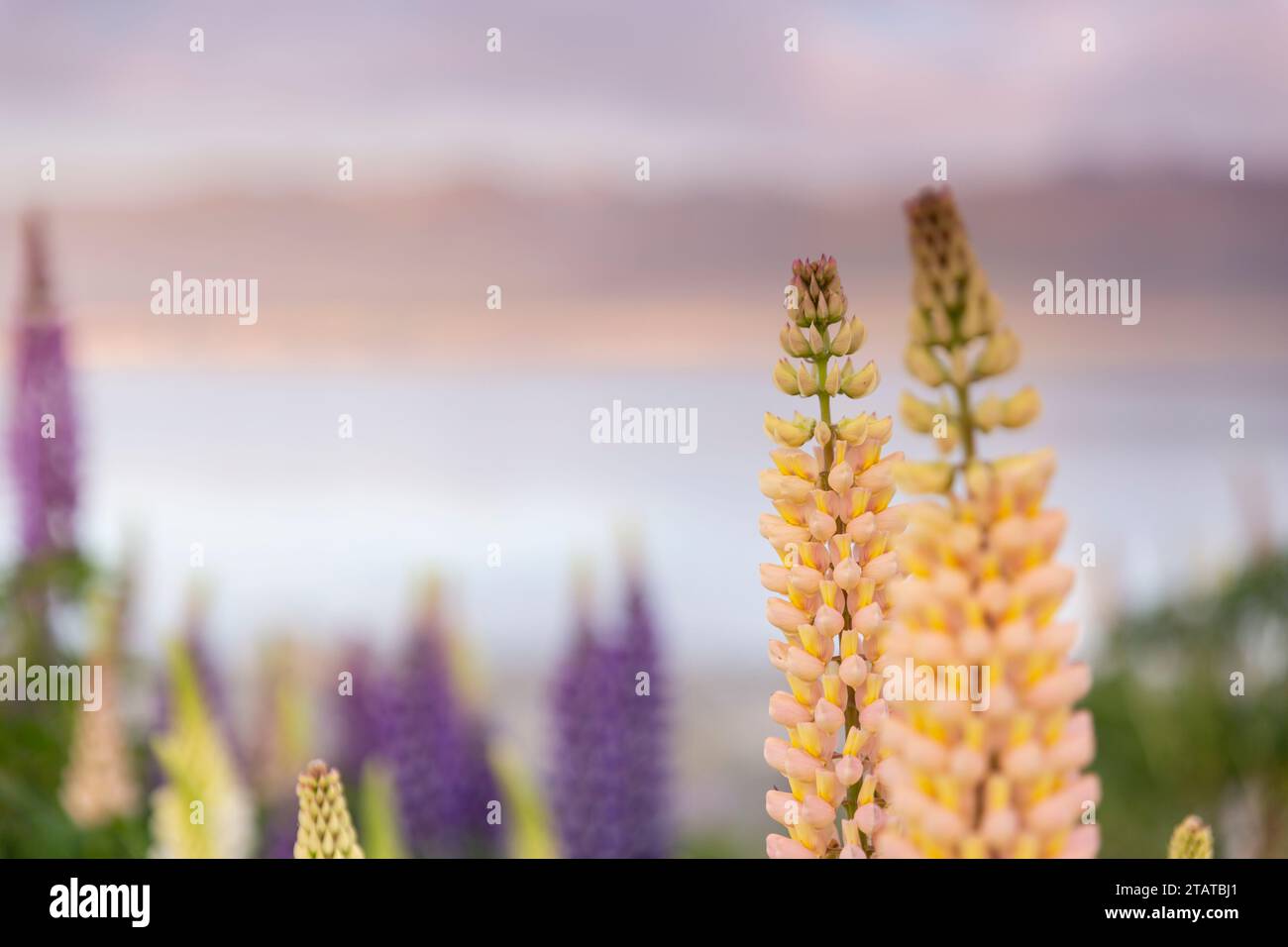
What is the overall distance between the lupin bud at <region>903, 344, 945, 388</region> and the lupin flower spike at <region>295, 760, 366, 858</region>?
257 millimetres

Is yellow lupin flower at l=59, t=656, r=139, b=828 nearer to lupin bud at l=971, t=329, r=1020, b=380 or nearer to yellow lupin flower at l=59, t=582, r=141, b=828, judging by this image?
yellow lupin flower at l=59, t=582, r=141, b=828

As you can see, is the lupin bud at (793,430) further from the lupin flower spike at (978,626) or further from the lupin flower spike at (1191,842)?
the lupin flower spike at (1191,842)

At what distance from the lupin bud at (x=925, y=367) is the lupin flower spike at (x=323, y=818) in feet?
0.84

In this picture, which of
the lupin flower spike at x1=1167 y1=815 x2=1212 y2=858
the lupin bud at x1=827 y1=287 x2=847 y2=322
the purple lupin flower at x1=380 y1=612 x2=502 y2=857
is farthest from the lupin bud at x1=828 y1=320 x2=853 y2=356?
the purple lupin flower at x1=380 y1=612 x2=502 y2=857

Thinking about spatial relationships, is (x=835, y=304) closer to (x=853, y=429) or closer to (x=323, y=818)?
(x=853, y=429)

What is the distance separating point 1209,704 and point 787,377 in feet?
4.83

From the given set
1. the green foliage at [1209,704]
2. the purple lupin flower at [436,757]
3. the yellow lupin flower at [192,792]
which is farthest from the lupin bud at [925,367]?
the green foliage at [1209,704]

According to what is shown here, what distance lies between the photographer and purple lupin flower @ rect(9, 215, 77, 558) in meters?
1.60

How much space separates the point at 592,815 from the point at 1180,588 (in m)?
0.91

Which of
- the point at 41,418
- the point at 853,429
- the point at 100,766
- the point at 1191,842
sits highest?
the point at 41,418

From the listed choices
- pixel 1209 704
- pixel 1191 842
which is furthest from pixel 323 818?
pixel 1209 704

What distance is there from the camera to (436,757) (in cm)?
150
